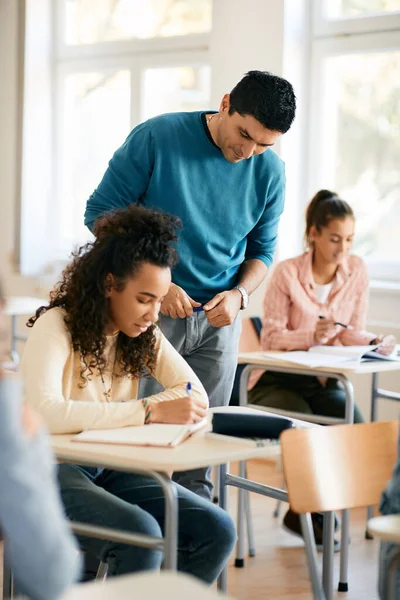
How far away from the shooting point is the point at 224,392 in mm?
2660

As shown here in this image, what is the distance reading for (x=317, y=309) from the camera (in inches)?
146

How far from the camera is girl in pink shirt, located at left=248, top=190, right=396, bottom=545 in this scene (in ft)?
11.6

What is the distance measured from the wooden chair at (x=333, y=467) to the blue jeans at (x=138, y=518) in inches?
9.3

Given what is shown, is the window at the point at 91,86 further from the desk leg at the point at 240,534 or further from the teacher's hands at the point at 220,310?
the teacher's hands at the point at 220,310

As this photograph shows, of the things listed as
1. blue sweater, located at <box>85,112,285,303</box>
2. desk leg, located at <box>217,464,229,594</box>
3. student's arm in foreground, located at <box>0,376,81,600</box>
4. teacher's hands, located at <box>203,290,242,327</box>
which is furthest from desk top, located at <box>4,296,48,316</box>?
student's arm in foreground, located at <box>0,376,81,600</box>

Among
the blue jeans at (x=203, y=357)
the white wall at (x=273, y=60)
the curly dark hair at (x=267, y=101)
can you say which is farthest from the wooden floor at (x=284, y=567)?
the curly dark hair at (x=267, y=101)

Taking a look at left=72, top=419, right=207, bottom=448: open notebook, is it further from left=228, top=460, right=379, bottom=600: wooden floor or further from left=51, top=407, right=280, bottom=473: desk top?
left=228, top=460, right=379, bottom=600: wooden floor

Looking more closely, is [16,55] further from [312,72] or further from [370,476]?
[370,476]

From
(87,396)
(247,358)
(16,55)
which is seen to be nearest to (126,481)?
(87,396)

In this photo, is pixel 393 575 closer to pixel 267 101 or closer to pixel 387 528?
pixel 387 528

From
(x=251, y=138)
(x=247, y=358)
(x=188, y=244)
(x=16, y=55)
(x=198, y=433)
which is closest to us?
(x=198, y=433)

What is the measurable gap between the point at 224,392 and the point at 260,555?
999mm

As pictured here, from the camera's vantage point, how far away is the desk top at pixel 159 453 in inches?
70.2

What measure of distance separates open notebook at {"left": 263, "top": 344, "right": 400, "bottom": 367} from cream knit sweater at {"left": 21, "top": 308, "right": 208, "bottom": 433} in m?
1.02
